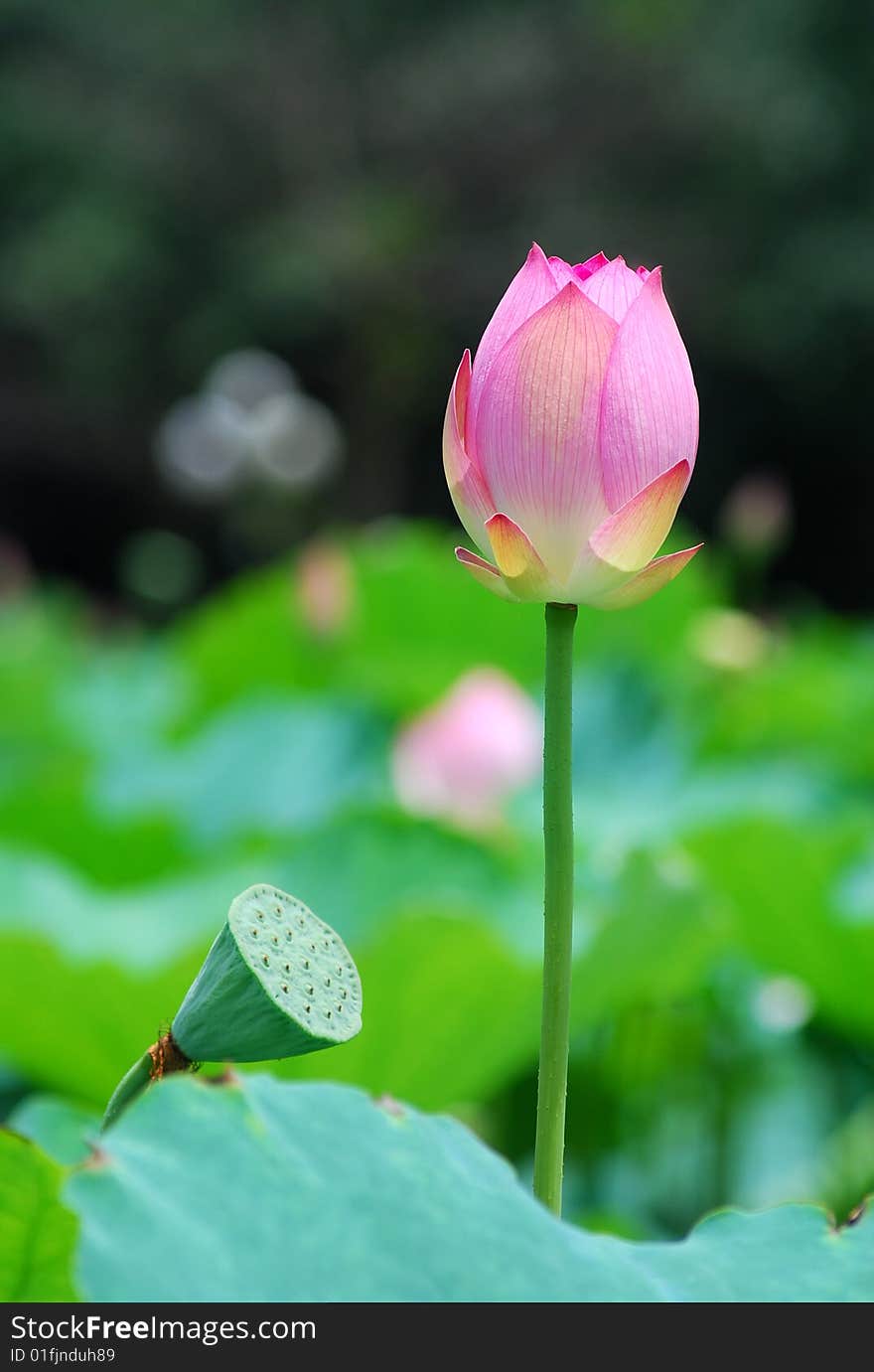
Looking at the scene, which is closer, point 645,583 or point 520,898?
point 645,583

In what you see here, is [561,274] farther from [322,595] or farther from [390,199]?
[390,199]

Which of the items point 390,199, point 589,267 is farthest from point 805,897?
point 390,199

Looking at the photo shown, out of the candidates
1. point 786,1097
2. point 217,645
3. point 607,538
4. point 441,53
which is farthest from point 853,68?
point 607,538

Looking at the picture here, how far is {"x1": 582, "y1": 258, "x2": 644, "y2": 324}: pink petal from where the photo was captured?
0.90 ft

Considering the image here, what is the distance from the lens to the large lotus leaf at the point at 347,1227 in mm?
223

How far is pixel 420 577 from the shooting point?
1.98m

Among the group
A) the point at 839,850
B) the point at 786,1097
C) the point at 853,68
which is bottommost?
the point at 786,1097

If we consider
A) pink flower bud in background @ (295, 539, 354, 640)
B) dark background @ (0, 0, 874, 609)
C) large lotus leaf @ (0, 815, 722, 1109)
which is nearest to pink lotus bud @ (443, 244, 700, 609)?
large lotus leaf @ (0, 815, 722, 1109)

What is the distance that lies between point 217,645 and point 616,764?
66 cm

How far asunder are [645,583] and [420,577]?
5.66 feet

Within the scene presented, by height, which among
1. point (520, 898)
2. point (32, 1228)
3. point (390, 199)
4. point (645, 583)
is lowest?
point (520, 898)

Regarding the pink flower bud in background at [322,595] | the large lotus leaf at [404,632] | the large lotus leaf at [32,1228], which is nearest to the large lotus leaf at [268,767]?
the pink flower bud in background at [322,595]
